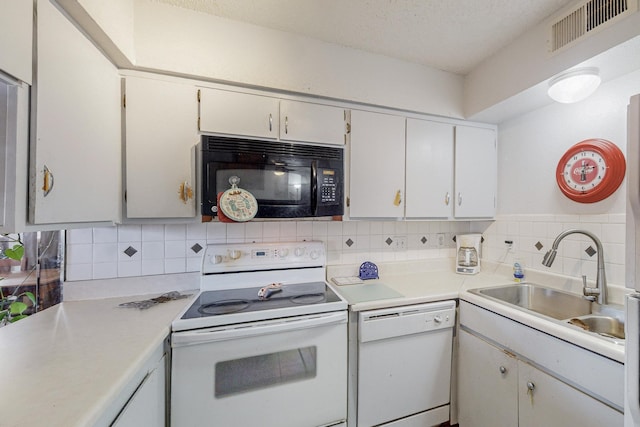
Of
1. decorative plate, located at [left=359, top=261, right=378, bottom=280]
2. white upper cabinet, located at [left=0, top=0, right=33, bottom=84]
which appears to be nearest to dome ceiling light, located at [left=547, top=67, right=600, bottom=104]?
decorative plate, located at [left=359, top=261, right=378, bottom=280]

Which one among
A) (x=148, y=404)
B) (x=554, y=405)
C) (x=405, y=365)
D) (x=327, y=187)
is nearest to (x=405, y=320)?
(x=405, y=365)

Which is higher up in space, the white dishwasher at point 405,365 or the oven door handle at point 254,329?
the oven door handle at point 254,329

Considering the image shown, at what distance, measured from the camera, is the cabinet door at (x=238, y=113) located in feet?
4.29

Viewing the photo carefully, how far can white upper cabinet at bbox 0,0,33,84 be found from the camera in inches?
26.4

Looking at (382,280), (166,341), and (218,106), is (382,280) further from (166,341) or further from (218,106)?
(218,106)

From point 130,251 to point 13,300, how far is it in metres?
0.52

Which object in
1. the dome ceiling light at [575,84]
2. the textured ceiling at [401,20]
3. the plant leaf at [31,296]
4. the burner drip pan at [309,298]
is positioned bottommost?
the burner drip pan at [309,298]

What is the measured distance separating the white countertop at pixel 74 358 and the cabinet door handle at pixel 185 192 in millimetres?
567

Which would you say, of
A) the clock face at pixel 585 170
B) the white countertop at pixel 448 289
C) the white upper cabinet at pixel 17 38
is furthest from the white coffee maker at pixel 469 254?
the white upper cabinet at pixel 17 38

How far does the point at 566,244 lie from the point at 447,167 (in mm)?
855

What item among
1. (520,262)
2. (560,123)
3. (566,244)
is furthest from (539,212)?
(560,123)

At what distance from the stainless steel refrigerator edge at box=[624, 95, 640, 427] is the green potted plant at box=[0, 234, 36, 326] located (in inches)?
93.7

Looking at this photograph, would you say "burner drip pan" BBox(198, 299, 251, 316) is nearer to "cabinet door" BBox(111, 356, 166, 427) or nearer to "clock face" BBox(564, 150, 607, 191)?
"cabinet door" BBox(111, 356, 166, 427)

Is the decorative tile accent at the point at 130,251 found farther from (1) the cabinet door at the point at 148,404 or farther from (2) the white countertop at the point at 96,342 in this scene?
(1) the cabinet door at the point at 148,404
